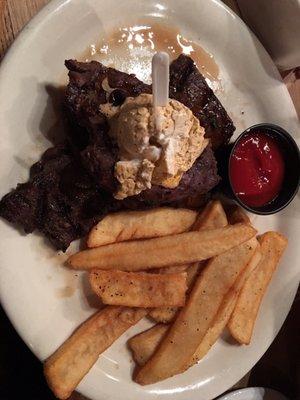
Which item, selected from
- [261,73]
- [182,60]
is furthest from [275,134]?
[182,60]

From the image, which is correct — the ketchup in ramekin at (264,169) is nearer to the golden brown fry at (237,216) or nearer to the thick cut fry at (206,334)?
the golden brown fry at (237,216)

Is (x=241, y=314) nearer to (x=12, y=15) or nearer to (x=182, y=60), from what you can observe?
(x=182, y=60)

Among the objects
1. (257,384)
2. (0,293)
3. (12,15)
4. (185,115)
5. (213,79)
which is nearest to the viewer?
(185,115)

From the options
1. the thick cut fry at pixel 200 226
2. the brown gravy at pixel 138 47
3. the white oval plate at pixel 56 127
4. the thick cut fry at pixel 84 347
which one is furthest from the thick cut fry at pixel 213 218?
the brown gravy at pixel 138 47

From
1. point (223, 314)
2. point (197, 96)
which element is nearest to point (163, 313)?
point (223, 314)

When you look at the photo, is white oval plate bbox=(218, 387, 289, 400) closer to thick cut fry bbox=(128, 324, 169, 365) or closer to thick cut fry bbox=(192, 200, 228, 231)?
thick cut fry bbox=(128, 324, 169, 365)

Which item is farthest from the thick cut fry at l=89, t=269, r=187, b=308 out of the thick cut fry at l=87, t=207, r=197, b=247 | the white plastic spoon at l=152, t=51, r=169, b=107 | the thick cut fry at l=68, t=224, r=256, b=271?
the white plastic spoon at l=152, t=51, r=169, b=107

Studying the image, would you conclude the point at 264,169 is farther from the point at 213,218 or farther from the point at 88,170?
the point at 88,170
